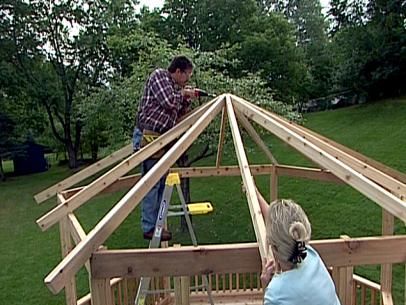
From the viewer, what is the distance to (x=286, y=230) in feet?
5.24

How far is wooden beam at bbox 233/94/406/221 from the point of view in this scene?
7.06ft

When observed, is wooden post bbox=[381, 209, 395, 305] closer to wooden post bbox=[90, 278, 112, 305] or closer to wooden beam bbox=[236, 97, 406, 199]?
wooden beam bbox=[236, 97, 406, 199]

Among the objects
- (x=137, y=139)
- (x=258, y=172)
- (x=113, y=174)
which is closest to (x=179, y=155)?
(x=113, y=174)

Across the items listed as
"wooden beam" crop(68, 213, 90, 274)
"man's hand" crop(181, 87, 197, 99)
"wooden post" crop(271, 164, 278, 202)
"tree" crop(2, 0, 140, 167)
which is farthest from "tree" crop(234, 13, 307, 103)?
"wooden beam" crop(68, 213, 90, 274)

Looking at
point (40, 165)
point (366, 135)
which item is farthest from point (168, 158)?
point (40, 165)

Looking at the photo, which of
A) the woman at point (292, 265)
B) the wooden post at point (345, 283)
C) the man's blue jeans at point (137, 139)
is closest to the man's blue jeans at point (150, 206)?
the man's blue jeans at point (137, 139)

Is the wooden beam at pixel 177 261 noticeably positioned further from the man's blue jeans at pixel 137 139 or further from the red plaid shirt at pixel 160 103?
the man's blue jeans at pixel 137 139

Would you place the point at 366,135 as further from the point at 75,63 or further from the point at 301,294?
the point at 301,294

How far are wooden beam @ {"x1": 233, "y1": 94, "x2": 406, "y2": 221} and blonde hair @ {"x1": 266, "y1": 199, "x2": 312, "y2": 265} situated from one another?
703 mm

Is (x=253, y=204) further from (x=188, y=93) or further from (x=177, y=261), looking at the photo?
(x=188, y=93)

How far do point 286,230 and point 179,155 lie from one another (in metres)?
1.24

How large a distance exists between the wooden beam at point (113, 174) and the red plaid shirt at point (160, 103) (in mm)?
122

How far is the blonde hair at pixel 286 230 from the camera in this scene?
1598 millimetres

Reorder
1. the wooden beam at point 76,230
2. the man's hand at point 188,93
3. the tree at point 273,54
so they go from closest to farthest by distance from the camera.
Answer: the wooden beam at point 76,230 → the man's hand at point 188,93 → the tree at point 273,54
